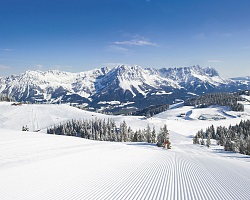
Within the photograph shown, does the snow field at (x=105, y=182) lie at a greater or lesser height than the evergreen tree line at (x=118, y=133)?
greater

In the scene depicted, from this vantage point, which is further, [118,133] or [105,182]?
[118,133]

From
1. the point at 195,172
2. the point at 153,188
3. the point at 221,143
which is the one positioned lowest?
the point at 221,143

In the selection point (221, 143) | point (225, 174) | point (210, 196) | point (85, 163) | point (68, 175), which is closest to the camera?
point (210, 196)

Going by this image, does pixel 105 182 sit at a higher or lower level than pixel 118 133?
higher

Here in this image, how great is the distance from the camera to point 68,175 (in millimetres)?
23125

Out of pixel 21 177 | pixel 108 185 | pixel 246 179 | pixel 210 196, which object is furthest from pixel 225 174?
pixel 21 177

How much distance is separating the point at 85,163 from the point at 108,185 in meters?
10.3

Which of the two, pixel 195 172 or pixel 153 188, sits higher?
pixel 153 188

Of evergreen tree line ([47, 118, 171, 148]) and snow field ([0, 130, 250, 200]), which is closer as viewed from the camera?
snow field ([0, 130, 250, 200])

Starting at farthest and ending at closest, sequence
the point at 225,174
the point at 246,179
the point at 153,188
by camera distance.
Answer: the point at 225,174
the point at 246,179
the point at 153,188

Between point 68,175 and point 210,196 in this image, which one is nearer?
point 210,196

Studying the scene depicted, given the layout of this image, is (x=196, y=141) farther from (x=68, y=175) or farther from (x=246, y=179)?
(x=68, y=175)

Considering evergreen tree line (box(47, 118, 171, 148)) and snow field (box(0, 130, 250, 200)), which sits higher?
snow field (box(0, 130, 250, 200))

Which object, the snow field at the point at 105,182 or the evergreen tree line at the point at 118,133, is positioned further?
the evergreen tree line at the point at 118,133
